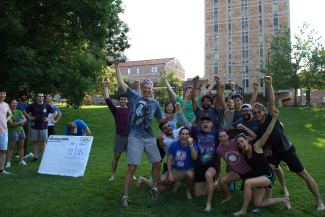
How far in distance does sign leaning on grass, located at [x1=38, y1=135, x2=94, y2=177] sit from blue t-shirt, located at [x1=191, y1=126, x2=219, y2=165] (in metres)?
2.76

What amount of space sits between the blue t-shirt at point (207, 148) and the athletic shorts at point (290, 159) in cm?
104

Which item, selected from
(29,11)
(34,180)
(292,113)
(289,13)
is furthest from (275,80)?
(34,180)

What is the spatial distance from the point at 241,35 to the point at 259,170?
1842 inches

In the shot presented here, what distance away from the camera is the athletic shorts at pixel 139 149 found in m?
4.25

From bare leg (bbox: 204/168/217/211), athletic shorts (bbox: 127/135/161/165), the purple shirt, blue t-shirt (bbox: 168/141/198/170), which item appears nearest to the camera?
bare leg (bbox: 204/168/217/211)

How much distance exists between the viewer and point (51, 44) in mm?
10539

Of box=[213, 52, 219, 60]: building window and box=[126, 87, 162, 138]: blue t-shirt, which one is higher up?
box=[213, 52, 219, 60]: building window

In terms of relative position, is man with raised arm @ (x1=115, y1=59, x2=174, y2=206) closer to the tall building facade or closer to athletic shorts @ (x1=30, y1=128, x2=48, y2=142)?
athletic shorts @ (x1=30, y1=128, x2=48, y2=142)

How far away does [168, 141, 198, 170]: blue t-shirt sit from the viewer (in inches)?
190

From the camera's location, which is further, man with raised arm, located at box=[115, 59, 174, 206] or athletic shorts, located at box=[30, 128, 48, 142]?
athletic shorts, located at box=[30, 128, 48, 142]

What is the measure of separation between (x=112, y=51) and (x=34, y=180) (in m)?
12.8

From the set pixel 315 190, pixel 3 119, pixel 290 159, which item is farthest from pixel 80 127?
pixel 315 190

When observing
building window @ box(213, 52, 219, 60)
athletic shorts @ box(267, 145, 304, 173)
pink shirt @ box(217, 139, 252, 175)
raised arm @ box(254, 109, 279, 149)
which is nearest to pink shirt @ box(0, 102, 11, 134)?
pink shirt @ box(217, 139, 252, 175)

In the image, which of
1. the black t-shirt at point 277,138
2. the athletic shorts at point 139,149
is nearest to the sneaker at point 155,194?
the athletic shorts at point 139,149
